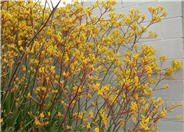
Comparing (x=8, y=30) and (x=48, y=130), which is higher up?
(x=8, y=30)

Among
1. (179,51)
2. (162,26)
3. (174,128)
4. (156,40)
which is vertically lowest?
(174,128)

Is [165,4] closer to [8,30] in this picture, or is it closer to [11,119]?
[8,30]

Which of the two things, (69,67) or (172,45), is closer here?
(69,67)

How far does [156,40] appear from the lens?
1750mm

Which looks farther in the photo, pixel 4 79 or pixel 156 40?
pixel 156 40

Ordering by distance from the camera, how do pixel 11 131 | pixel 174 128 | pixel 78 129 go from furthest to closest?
pixel 174 128, pixel 78 129, pixel 11 131

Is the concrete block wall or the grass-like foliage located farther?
the concrete block wall

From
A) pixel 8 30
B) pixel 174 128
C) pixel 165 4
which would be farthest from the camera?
pixel 165 4

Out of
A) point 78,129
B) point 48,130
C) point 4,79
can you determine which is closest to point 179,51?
point 78,129

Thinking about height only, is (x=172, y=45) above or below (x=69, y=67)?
above

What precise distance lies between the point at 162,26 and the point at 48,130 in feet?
3.93

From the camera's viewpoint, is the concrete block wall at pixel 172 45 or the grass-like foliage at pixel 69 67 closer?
the grass-like foliage at pixel 69 67

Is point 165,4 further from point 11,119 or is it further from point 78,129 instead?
point 11,119

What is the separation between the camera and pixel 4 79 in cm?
128
